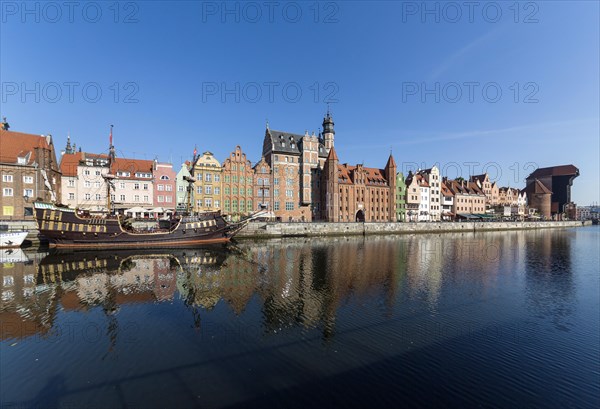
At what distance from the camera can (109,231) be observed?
4066 centimetres

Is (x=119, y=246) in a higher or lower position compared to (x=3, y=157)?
lower

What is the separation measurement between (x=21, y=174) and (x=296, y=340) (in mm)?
70133

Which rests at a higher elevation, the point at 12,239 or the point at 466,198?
the point at 466,198

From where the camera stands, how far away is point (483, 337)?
1319 centimetres

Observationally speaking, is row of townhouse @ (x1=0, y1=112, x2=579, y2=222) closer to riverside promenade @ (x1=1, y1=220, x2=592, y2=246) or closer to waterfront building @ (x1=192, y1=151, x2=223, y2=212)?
waterfront building @ (x1=192, y1=151, x2=223, y2=212)

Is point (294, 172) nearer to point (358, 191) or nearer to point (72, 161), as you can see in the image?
point (358, 191)

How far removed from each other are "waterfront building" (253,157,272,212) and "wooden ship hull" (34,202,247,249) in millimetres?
24979

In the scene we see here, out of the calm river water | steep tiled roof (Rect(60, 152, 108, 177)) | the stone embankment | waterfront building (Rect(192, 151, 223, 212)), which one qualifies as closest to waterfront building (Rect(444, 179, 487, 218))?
the stone embankment

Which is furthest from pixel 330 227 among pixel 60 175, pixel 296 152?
pixel 60 175

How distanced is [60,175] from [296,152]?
188 feet

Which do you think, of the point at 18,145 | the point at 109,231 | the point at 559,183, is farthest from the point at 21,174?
the point at 559,183

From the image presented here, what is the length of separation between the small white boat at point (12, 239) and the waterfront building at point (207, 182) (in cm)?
2963

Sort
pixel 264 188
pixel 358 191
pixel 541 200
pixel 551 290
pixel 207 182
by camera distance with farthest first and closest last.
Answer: pixel 541 200
pixel 358 191
pixel 264 188
pixel 207 182
pixel 551 290

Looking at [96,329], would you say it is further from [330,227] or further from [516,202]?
[516,202]
